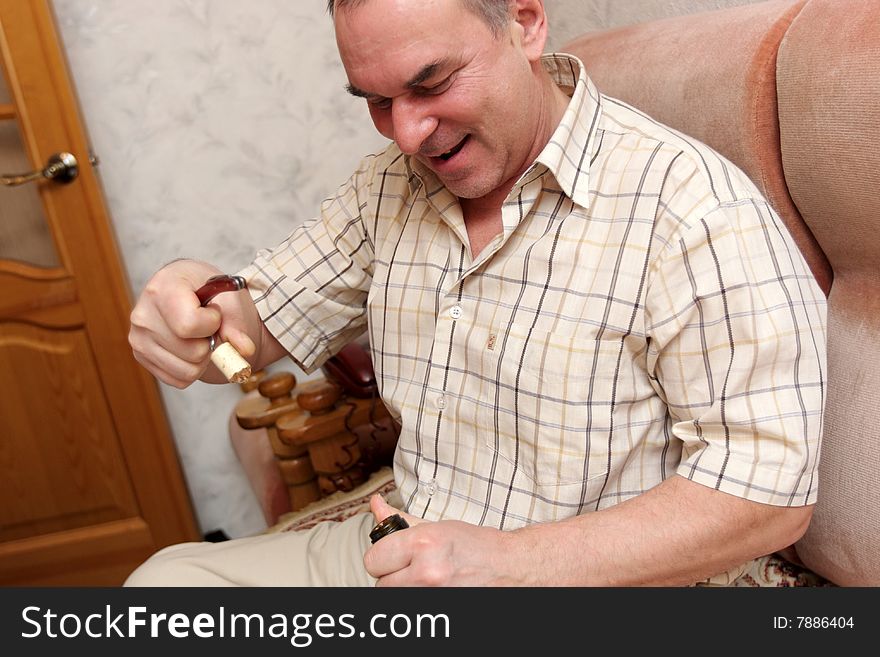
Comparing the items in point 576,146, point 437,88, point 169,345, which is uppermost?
point 437,88

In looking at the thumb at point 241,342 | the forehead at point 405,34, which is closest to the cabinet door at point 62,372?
the thumb at point 241,342

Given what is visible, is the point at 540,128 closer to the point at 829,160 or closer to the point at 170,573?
the point at 829,160

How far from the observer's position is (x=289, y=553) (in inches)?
46.5

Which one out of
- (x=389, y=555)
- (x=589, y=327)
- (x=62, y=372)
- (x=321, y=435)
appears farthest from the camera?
(x=62, y=372)

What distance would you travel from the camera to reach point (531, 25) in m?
0.96

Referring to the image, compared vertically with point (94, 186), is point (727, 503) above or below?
below

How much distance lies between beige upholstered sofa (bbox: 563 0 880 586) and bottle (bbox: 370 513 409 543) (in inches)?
19.5

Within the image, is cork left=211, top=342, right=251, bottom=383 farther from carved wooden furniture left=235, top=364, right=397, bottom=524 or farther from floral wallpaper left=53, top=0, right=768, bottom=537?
floral wallpaper left=53, top=0, right=768, bottom=537

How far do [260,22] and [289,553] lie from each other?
1355 mm

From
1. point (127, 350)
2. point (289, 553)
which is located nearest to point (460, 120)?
point (289, 553)

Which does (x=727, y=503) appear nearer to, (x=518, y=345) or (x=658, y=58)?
(x=518, y=345)

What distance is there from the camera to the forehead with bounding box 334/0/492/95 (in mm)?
864

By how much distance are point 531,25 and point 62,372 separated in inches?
60.3

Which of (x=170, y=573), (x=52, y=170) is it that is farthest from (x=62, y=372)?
(x=170, y=573)
